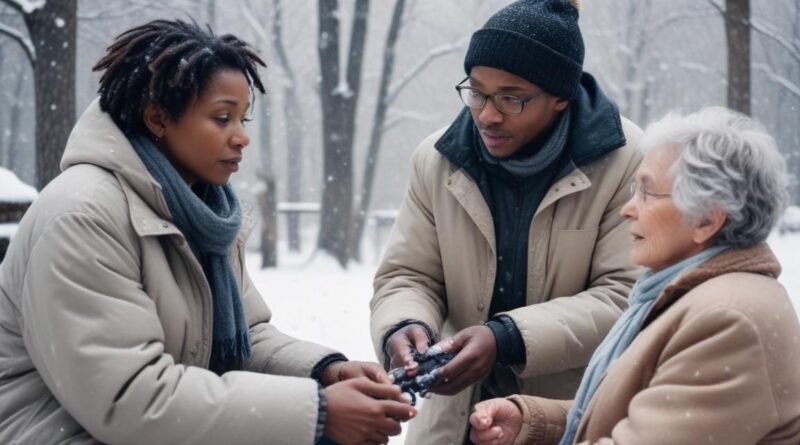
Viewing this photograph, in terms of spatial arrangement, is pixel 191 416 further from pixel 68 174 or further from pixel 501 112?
pixel 501 112

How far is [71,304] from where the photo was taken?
2.24m

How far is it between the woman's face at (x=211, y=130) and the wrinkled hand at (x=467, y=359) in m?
0.93

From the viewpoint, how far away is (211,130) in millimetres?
2662

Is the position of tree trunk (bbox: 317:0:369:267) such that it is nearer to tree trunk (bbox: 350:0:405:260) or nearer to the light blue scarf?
tree trunk (bbox: 350:0:405:260)

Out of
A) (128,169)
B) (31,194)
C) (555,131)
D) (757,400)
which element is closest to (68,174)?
(128,169)

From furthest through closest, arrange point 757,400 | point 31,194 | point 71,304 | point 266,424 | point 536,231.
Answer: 1. point 31,194
2. point 536,231
3. point 266,424
4. point 71,304
5. point 757,400

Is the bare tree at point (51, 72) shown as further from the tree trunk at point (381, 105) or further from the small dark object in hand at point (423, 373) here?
the tree trunk at point (381, 105)

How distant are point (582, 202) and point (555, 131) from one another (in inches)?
11.0

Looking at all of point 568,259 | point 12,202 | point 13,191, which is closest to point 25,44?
point 13,191

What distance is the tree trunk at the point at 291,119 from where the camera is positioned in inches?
784

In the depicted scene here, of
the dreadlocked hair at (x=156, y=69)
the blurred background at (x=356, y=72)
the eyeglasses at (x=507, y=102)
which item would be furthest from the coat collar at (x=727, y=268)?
the blurred background at (x=356, y=72)

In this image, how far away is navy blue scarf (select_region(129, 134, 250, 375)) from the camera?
255 centimetres

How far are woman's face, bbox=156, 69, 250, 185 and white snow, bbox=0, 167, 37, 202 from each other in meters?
4.04

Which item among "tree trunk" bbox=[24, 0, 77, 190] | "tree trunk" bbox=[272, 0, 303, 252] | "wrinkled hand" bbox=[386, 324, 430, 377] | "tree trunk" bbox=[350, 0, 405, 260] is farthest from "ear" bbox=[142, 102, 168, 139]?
"tree trunk" bbox=[272, 0, 303, 252]
